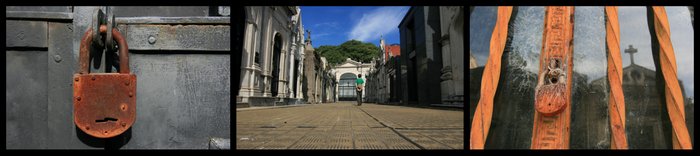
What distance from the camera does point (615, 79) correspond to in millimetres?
2584

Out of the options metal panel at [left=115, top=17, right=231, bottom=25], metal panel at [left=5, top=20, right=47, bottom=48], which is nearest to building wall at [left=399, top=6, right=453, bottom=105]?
metal panel at [left=115, top=17, right=231, bottom=25]

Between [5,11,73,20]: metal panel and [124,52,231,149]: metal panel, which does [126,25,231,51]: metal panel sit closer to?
[124,52,231,149]: metal panel

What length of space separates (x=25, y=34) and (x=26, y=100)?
0.97 ft

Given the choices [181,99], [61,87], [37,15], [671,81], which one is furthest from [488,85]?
[37,15]

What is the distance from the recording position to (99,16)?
47.1 inches

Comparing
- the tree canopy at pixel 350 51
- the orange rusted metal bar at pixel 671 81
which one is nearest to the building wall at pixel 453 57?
the tree canopy at pixel 350 51

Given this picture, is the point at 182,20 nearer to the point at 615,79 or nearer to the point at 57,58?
the point at 57,58

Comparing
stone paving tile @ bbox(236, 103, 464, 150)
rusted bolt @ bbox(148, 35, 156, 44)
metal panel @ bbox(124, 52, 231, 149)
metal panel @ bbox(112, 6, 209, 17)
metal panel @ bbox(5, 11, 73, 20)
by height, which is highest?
metal panel @ bbox(112, 6, 209, 17)

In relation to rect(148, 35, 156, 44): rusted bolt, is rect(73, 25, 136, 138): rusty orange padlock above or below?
below

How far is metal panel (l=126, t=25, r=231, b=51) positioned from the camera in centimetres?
142

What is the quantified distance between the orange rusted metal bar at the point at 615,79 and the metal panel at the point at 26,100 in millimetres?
3930

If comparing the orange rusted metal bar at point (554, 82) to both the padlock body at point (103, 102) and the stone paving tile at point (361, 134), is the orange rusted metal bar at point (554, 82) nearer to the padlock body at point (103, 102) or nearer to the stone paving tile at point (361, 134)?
the stone paving tile at point (361, 134)

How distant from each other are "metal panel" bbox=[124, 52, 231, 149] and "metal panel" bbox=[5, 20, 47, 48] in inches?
13.7
